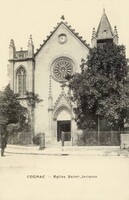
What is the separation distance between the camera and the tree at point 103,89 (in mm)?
26078

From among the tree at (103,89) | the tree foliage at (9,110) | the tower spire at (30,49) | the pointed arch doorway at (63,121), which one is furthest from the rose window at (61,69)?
the tree at (103,89)

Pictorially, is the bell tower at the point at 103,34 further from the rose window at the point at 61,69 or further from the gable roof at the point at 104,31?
the rose window at the point at 61,69

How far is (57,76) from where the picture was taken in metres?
37.4

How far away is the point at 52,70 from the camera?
1478 inches

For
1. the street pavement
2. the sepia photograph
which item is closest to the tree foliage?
the sepia photograph

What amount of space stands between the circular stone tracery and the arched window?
3111 mm

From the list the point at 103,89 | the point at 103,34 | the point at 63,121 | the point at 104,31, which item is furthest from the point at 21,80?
the point at 103,89

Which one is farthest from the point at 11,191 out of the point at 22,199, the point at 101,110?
the point at 101,110

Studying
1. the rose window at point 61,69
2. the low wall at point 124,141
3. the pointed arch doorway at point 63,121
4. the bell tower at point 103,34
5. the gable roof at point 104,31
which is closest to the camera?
the low wall at point 124,141

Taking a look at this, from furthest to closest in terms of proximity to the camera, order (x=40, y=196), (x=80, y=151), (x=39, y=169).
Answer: (x=80, y=151), (x=39, y=169), (x=40, y=196)

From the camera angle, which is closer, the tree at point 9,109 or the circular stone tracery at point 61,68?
the tree at point 9,109

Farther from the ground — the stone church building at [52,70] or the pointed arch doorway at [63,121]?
the stone church building at [52,70]

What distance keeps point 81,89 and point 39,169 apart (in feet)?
41.1

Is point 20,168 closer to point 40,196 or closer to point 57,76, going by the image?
point 40,196
